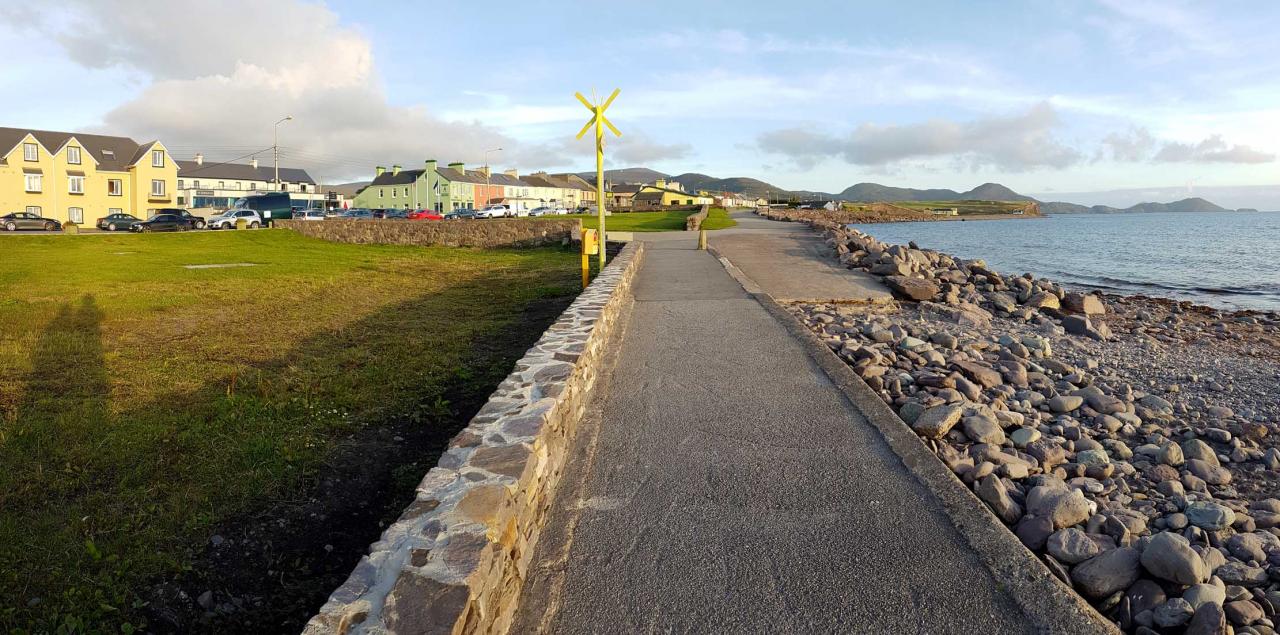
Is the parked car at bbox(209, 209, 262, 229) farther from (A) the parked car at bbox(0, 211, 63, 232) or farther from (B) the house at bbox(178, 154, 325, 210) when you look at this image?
(B) the house at bbox(178, 154, 325, 210)

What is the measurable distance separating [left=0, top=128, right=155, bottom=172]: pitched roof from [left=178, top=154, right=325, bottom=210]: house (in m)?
12.6

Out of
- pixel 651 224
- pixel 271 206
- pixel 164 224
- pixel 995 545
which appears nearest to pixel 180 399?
pixel 995 545

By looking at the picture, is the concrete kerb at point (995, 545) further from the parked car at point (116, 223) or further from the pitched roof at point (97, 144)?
the pitched roof at point (97, 144)

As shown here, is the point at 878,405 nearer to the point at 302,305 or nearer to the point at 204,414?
the point at 204,414

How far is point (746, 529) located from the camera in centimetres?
370

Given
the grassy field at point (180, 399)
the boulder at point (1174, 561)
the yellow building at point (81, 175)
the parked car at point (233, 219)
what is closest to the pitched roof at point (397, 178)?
the yellow building at point (81, 175)

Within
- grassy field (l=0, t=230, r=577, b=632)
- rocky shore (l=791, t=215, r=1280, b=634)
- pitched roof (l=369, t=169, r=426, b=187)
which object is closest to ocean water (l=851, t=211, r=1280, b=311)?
rocky shore (l=791, t=215, r=1280, b=634)

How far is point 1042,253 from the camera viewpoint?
143ft

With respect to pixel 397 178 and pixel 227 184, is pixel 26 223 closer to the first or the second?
pixel 227 184

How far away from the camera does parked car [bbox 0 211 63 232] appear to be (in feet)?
135

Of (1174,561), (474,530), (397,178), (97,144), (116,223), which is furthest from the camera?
(397,178)

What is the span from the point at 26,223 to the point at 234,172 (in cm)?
4570

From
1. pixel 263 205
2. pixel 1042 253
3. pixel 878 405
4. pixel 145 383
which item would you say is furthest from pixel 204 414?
pixel 263 205

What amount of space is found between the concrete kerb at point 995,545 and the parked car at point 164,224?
45639mm
